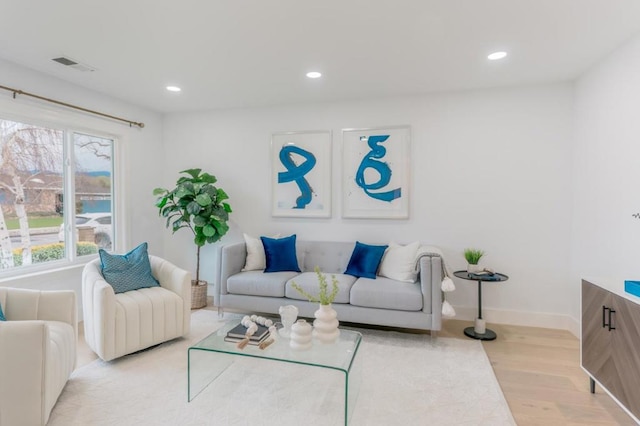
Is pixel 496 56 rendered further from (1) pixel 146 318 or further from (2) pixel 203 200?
(1) pixel 146 318

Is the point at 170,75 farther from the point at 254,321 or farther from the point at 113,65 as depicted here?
the point at 254,321

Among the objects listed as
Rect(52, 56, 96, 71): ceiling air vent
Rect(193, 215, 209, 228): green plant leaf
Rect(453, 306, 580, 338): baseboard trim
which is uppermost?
Rect(52, 56, 96, 71): ceiling air vent

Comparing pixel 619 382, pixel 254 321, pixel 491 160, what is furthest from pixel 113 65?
pixel 619 382

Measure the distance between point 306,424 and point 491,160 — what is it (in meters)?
3.21

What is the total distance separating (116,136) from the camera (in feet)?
14.3

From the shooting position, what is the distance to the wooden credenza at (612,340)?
194 cm

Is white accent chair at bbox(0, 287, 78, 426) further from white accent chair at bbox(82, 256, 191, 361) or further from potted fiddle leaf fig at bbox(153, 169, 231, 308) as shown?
potted fiddle leaf fig at bbox(153, 169, 231, 308)

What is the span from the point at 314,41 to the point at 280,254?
7.42ft

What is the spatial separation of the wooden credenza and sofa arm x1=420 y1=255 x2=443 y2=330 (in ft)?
3.43

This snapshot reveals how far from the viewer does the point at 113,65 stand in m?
3.21

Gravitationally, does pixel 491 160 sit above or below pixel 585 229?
above

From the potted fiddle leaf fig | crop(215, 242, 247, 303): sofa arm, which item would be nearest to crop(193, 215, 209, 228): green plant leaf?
the potted fiddle leaf fig

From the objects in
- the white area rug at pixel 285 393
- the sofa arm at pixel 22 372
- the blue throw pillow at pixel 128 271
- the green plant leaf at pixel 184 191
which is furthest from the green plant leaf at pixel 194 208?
the sofa arm at pixel 22 372

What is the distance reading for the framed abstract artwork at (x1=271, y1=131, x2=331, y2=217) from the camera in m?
4.34
